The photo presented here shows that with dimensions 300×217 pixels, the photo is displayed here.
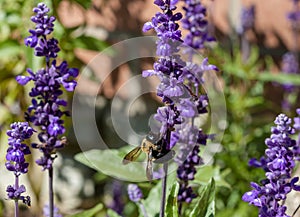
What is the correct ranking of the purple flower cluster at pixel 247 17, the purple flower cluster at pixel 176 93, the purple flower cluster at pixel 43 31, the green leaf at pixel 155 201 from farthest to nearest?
1. the purple flower cluster at pixel 247 17
2. the green leaf at pixel 155 201
3. the purple flower cluster at pixel 43 31
4. the purple flower cluster at pixel 176 93

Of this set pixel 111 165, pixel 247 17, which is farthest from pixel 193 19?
pixel 247 17

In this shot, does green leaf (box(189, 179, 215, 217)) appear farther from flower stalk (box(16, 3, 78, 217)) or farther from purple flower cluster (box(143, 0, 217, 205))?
flower stalk (box(16, 3, 78, 217))

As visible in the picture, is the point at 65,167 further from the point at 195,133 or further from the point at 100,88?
the point at 195,133

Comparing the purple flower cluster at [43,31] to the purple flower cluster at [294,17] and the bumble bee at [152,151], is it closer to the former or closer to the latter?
the bumble bee at [152,151]

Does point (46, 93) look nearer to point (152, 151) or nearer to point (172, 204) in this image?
point (152, 151)

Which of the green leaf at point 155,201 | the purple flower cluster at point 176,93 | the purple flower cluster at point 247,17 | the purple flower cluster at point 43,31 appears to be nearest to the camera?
the purple flower cluster at point 176,93

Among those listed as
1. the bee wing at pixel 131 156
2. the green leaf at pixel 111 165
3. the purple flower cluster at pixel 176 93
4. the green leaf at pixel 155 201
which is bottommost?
the green leaf at pixel 155 201

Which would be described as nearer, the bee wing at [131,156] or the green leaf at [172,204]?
the bee wing at [131,156]

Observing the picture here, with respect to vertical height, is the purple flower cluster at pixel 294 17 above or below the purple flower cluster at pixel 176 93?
above

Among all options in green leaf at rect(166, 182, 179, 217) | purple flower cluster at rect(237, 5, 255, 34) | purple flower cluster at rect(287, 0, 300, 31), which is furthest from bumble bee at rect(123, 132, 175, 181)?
purple flower cluster at rect(287, 0, 300, 31)

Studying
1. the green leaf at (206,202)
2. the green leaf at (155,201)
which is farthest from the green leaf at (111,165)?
the green leaf at (206,202)
